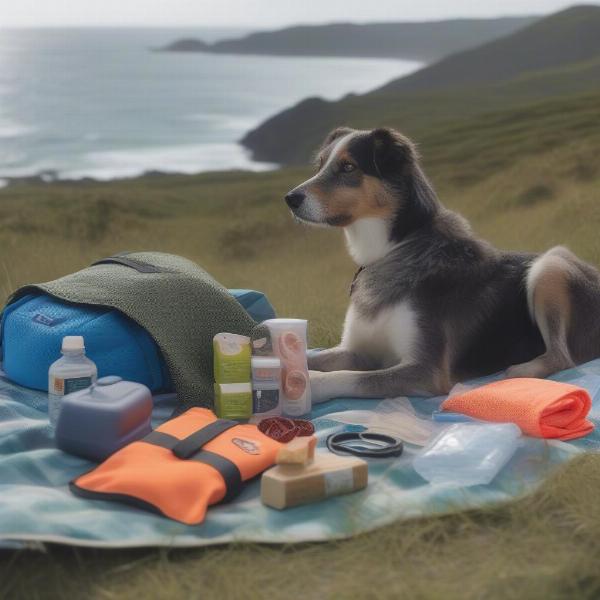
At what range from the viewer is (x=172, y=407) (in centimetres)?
432

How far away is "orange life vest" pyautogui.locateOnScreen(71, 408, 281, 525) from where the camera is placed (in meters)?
3.04

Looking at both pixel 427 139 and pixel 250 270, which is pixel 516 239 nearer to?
pixel 250 270

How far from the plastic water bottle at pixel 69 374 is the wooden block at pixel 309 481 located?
108 centimetres

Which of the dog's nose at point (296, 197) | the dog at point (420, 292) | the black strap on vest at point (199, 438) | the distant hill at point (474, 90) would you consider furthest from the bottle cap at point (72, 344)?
the distant hill at point (474, 90)

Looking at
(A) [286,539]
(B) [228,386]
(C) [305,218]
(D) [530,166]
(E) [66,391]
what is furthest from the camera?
(D) [530,166]

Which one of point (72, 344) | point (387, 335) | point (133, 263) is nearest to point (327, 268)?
point (133, 263)

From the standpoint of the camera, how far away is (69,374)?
3.81 metres

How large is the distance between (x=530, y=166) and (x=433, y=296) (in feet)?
24.4

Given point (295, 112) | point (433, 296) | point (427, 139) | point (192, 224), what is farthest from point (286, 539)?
point (295, 112)

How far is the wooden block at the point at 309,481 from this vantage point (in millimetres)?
3084

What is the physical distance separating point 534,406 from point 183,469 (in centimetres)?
153

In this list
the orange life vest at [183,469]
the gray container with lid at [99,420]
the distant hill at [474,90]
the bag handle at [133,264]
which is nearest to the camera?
the orange life vest at [183,469]

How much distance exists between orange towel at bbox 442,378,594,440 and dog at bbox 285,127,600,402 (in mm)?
372

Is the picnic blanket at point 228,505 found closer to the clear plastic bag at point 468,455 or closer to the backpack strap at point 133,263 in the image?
the clear plastic bag at point 468,455
